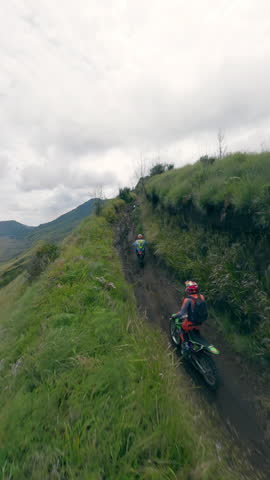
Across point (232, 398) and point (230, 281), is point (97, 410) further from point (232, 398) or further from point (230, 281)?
point (230, 281)

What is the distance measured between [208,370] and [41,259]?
42.2 ft

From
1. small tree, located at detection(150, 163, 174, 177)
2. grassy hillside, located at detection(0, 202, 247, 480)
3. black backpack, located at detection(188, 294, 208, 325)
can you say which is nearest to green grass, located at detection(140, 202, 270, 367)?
black backpack, located at detection(188, 294, 208, 325)

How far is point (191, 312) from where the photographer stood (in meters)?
4.72

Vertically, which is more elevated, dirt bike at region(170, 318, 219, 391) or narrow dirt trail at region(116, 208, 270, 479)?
dirt bike at region(170, 318, 219, 391)

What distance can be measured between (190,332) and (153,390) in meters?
2.16

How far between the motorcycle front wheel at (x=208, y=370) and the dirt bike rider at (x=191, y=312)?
396 mm

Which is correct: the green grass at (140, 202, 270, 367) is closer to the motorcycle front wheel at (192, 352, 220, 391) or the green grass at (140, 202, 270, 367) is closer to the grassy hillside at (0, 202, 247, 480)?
the motorcycle front wheel at (192, 352, 220, 391)

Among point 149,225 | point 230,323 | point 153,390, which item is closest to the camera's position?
point 153,390

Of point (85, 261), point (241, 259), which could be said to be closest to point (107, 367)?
point (241, 259)

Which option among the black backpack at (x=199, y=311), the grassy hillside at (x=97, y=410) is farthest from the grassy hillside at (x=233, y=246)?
the grassy hillside at (x=97, y=410)

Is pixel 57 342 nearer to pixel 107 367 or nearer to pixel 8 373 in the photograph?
pixel 8 373

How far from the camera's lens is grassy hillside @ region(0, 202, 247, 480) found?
7.27 feet

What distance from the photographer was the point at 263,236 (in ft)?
19.1

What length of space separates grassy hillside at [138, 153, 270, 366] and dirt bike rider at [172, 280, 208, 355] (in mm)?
1416
